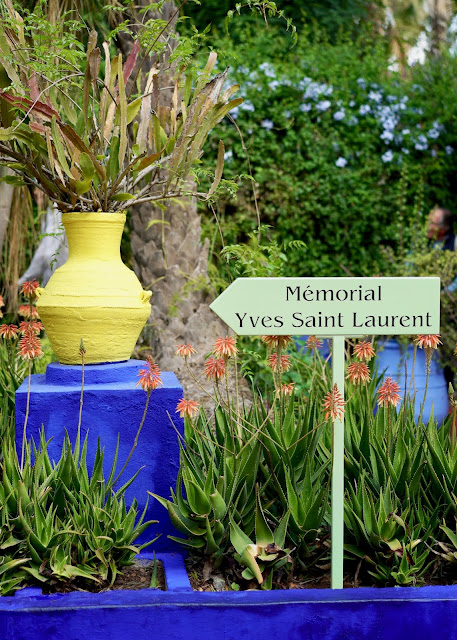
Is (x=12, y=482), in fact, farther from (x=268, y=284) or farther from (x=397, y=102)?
(x=397, y=102)

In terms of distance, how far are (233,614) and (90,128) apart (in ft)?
6.41

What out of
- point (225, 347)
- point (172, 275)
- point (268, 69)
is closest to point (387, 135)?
point (268, 69)

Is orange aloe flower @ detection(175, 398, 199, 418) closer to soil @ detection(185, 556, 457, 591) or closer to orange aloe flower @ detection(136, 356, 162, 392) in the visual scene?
orange aloe flower @ detection(136, 356, 162, 392)

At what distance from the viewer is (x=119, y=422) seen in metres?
2.97

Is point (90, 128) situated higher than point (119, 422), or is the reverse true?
point (90, 128)

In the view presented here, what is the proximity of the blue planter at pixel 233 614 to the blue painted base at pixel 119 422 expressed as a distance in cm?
49

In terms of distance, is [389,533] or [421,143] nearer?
[389,533]

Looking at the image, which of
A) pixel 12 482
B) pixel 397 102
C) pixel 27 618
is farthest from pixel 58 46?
pixel 397 102

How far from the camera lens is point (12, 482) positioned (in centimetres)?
279

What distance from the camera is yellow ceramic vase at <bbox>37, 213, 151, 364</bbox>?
303 cm

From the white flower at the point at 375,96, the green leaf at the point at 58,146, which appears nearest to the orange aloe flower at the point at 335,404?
the green leaf at the point at 58,146

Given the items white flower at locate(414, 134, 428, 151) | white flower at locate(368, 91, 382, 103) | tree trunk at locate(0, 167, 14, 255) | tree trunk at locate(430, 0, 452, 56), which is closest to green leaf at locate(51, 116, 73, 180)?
tree trunk at locate(0, 167, 14, 255)

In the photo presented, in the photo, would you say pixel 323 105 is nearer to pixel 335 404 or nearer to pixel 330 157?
pixel 330 157

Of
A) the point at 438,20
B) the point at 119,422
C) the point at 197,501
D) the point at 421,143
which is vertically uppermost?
the point at 438,20
